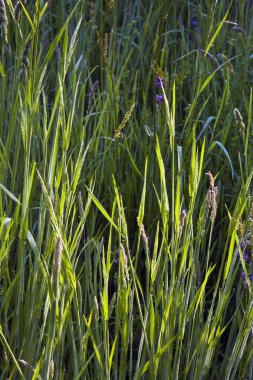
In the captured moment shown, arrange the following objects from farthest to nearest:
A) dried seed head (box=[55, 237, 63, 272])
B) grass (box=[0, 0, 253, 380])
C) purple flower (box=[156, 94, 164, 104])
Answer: purple flower (box=[156, 94, 164, 104]) < grass (box=[0, 0, 253, 380]) < dried seed head (box=[55, 237, 63, 272])

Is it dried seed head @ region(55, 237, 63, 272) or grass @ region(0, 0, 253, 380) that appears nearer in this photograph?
dried seed head @ region(55, 237, 63, 272)

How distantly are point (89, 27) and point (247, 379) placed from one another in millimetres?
1286

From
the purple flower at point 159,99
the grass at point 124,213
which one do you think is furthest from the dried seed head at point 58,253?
the purple flower at point 159,99

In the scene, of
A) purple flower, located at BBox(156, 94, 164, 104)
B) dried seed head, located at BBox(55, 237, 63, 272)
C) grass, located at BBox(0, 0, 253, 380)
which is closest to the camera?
dried seed head, located at BBox(55, 237, 63, 272)

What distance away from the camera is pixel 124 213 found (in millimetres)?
1633

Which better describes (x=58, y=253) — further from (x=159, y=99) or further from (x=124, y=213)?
(x=159, y=99)

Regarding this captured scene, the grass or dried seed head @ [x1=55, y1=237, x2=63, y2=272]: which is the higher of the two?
dried seed head @ [x1=55, y1=237, x2=63, y2=272]

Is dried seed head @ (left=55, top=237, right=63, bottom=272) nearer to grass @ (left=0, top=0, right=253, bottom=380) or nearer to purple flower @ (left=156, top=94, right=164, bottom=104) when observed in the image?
grass @ (left=0, top=0, right=253, bottom=380)

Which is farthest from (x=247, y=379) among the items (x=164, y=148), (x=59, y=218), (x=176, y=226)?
(x=164, y=148)

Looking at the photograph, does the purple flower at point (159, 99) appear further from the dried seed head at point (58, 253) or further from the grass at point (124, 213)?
the dried seed head at point (58, 253)

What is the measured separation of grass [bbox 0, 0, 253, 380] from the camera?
1.18m

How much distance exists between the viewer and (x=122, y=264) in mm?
1082

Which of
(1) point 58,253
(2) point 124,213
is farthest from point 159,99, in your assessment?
(1) point 58,253

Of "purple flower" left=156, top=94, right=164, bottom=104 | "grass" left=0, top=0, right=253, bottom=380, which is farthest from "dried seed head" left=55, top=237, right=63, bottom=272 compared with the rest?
"purple flower" left=156, top=94, right=164, bottom=104
